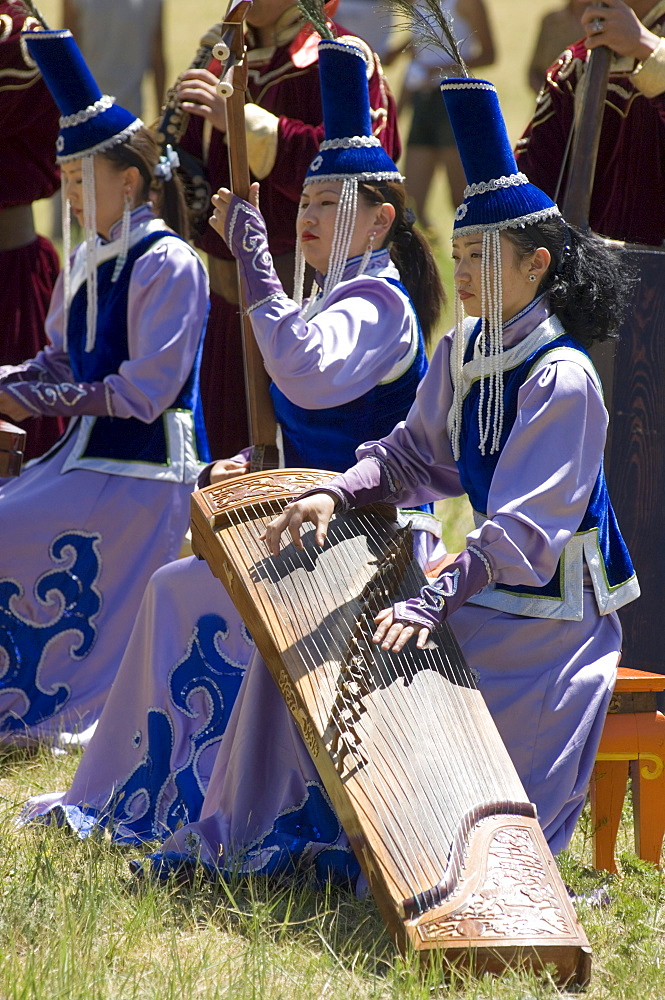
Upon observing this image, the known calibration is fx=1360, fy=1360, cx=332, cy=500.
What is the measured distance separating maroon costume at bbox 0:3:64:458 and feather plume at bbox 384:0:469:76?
2.06 m

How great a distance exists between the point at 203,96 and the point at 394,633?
216 centimetres

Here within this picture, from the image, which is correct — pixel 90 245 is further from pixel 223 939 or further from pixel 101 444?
pixel 223 939

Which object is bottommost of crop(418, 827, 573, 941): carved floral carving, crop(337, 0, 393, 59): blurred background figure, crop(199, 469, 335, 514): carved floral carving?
crop(418, 827, 573, 941): carved floral carving

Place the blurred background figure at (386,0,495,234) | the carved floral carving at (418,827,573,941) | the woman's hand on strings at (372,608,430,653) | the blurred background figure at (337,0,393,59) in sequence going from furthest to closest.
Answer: the blurred background figure at (337,0,393,59) → the blurred background figure at (386,0,495,234) → the woman's hand on strings at (372,608,430,653) → the carved floral carving at (418,827,573,941)

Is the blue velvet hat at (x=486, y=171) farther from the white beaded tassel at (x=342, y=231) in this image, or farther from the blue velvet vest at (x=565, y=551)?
the white beaded tassel at (x=342, y=231)

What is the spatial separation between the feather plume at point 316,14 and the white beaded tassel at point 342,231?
0.36 meters

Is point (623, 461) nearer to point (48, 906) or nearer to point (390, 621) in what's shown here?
point (390, 621)

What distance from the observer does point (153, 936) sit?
2396 mm

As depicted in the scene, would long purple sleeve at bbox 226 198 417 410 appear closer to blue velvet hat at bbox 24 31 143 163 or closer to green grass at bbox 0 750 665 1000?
blue velvet hat at bbox 24 31 143 163

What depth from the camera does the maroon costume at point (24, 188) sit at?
4566 mm

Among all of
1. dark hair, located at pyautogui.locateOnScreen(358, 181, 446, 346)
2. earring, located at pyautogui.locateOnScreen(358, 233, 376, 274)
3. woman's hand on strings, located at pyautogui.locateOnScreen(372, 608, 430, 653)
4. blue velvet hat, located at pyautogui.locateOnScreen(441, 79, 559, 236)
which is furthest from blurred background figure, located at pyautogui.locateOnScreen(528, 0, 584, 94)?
woman's hand on strings, located at pyautogui.locateOnScreen(372, 608, 430, 653)

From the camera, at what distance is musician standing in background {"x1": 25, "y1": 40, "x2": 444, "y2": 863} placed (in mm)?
3004

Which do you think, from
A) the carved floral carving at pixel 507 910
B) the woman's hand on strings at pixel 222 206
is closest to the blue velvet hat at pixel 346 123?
the woman's hand on strings at pixel 222 206

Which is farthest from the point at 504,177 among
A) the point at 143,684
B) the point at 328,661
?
the point at 143,684
